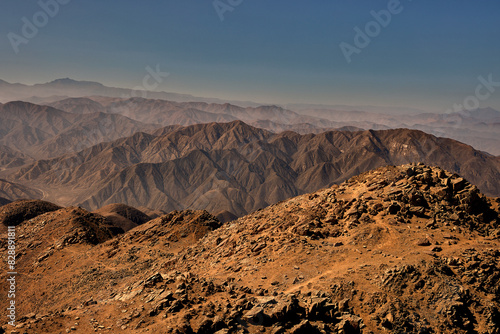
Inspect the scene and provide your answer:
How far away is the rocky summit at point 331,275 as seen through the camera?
22.5 m

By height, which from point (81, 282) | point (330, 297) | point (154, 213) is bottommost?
point (154, 213)

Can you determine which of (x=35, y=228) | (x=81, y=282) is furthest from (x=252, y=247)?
(x=35, y=228)

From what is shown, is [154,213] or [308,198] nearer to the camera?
[308,198]

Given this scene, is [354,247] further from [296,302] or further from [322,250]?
[296,302]

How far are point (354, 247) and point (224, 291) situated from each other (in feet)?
40.9

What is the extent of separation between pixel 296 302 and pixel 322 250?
9316 millimetres

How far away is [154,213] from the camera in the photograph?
633 ft

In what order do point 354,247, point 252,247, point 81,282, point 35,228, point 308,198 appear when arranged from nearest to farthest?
point 354,247 < point 252,247 < point 308,198 < point 81,282 < point 35,228

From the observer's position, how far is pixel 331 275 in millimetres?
26891

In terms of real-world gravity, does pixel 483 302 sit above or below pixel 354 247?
below

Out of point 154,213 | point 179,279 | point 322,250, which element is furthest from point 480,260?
point 154,213

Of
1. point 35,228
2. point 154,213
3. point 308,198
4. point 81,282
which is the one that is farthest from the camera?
point 154,213

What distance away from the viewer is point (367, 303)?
23.9 m

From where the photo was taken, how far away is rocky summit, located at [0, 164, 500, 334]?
22453 mm
